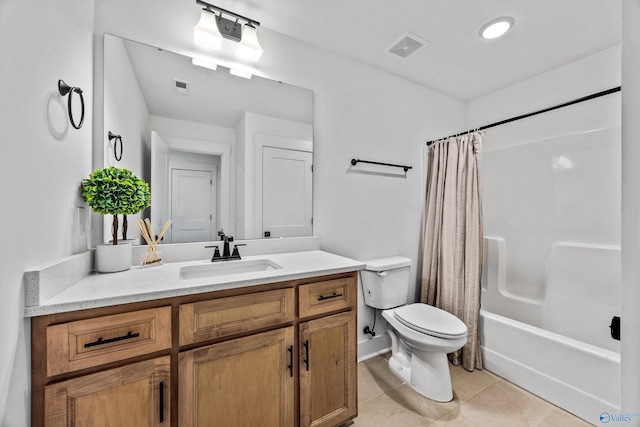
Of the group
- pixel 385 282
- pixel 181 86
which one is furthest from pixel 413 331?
pixel 181 86

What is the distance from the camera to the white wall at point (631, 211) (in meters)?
0.40

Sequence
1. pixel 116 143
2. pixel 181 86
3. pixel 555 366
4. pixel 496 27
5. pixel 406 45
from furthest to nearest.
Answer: pixel 406 45 → pixel 496 27 → pixel 555 366 → pixel 181 86 → pixel 116 143

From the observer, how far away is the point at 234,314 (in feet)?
3.49

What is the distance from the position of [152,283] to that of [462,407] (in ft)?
6.17

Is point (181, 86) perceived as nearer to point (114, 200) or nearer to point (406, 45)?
point (114, 200)

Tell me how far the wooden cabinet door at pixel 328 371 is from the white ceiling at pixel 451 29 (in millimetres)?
1831

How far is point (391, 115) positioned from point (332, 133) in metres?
0.66

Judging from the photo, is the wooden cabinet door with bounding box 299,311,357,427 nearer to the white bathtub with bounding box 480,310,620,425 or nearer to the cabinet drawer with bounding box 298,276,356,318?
the cabinet drawer with bounding box 298,276,356,318

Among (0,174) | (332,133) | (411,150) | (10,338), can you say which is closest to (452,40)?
(411,150)

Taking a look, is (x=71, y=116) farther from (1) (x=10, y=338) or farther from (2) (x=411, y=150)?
(2) (x=411, y=150)

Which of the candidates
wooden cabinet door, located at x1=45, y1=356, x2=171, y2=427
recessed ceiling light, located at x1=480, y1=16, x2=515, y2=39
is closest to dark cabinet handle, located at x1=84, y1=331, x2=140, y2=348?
wooden cabinet door, located at x1=45, y1=356, x2=171, y2=427

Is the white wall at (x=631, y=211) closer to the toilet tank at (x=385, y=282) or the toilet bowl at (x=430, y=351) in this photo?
the toilet bowl at (x=430, y=351)

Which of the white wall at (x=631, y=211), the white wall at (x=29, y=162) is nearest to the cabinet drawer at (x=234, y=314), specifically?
the white wall at (x=29, y=162)

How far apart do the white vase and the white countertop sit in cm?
3
